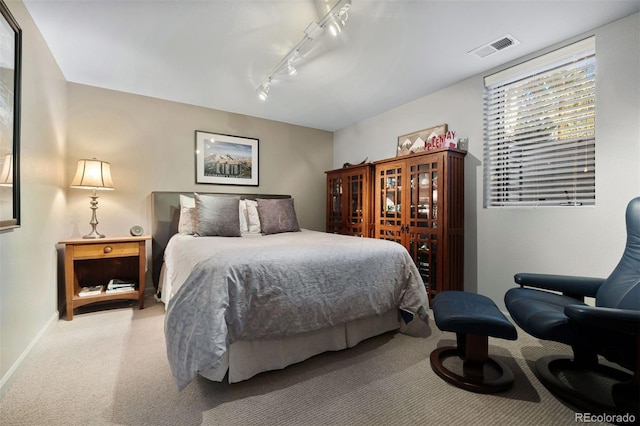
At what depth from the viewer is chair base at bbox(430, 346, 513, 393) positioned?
156 cm

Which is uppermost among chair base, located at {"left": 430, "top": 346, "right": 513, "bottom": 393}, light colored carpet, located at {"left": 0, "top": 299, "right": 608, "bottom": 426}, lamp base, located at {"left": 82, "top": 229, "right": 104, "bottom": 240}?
lamp base, located at {"left": 82, "top": 229, "right": 104, "bottom": 240}

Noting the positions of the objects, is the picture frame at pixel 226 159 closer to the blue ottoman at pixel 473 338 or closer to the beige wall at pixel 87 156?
the beige wall at pixel 87 156

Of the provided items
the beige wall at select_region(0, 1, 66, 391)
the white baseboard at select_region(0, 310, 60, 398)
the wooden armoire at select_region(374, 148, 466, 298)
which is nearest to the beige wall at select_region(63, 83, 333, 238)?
the beige wall at select_region(0, 1, 66, 391)

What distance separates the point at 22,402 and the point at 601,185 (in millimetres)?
3977

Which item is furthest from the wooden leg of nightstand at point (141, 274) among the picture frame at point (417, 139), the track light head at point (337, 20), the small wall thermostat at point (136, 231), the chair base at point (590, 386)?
the chair base at point (590, 386)

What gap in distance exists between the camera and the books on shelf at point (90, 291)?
107 inches

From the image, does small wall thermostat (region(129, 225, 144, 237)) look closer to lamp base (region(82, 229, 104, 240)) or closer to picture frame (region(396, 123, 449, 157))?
lamp base (region(82, 229, 104, 240))

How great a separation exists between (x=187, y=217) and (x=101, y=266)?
1.11m

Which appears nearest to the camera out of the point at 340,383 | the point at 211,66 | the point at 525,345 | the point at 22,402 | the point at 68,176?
the point at 22,402

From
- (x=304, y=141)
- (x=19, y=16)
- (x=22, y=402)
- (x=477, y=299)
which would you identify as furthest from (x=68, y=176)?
(x=477, y=299)

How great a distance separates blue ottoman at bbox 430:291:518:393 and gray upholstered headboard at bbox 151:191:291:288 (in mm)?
3020

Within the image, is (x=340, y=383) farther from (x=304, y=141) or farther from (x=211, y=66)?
(x=304, y=141)

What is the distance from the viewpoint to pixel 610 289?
66.9 inches
